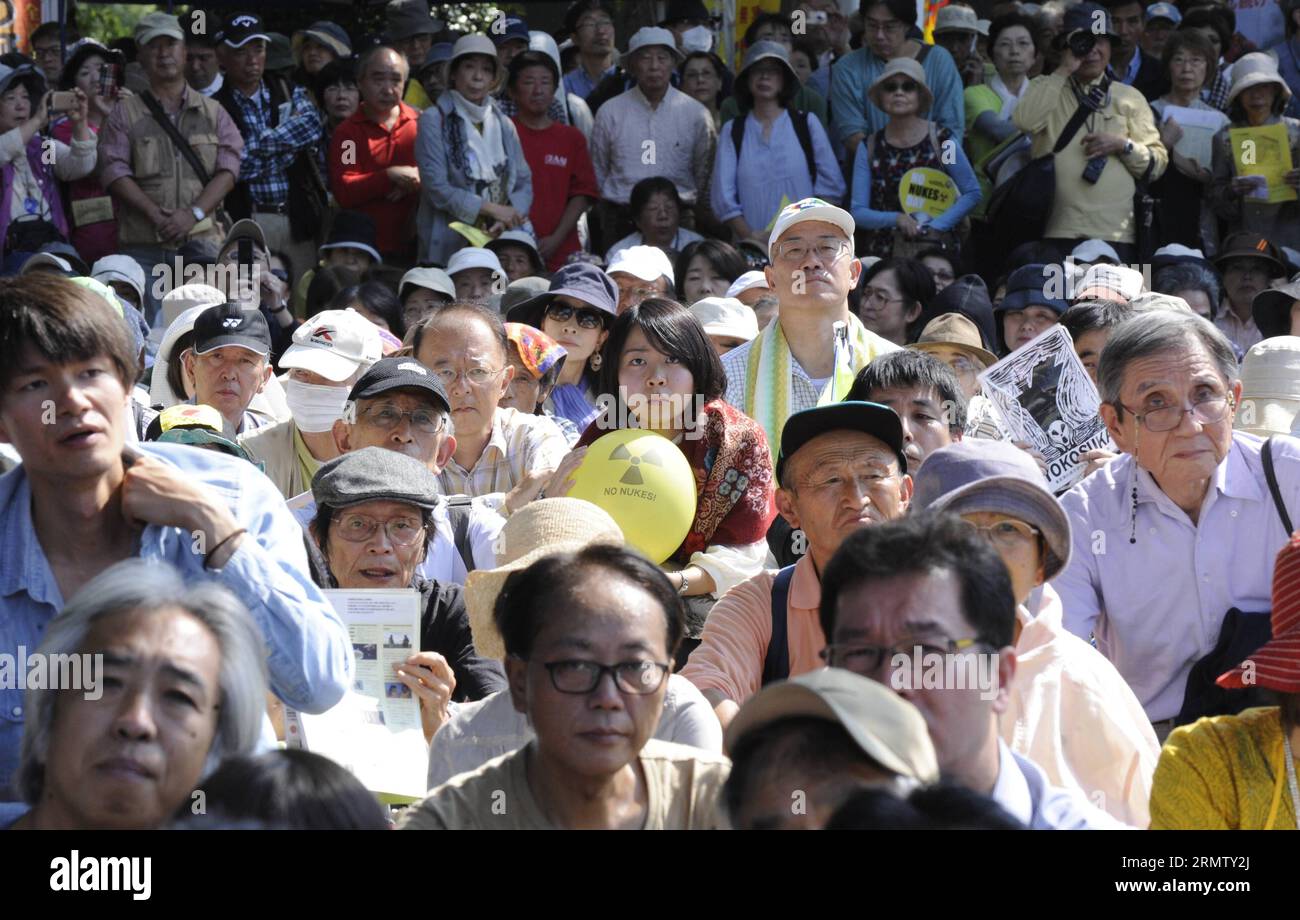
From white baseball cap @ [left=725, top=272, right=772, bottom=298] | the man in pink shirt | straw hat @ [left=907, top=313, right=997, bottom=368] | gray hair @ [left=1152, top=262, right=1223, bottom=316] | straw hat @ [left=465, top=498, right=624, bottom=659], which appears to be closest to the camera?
straw hat @ [left=465, top=498, right=624, bottom=659]

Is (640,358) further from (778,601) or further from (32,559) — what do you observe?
(32,559)

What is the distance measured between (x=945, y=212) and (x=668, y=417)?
5.15 meters

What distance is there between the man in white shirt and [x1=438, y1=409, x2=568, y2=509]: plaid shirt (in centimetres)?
303

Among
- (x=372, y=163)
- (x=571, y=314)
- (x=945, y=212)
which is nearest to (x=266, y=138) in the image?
(x=372, y=163)

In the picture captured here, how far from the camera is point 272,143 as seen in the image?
10680mm

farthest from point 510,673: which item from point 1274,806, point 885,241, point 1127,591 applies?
point 885,241

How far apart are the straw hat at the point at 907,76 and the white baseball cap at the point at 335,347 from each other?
462 cm

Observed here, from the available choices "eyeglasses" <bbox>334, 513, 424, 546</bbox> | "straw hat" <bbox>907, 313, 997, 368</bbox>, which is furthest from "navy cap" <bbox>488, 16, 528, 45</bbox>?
"eyeglasses" <bbox>334, 513, 424, 546</bbox>

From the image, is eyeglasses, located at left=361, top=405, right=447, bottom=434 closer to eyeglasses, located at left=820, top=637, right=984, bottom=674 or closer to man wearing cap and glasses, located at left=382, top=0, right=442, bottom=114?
eyeglasses, located at left=820, top=637, right=984, bottom=674

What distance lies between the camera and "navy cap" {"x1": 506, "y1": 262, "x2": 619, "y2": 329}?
26.2 feet

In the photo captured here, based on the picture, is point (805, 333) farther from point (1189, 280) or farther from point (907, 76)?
point (907, 76)

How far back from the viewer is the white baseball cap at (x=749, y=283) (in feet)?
29.8

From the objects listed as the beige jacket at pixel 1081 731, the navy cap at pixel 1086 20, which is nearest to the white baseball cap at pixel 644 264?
the navy cap at pixel 1086 20
